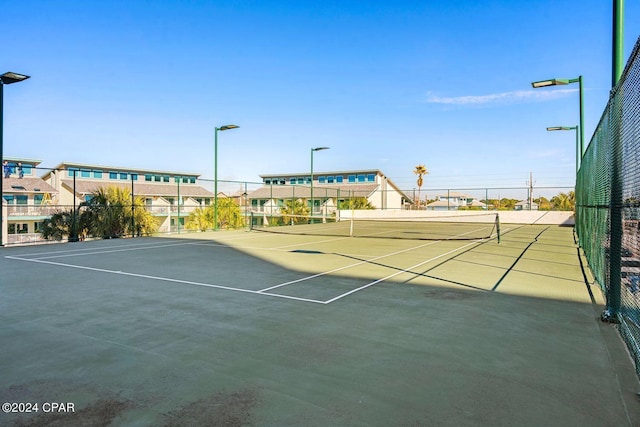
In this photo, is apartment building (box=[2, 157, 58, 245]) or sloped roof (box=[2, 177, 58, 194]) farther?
sloped roof (box=[2, 177, 58, 194])

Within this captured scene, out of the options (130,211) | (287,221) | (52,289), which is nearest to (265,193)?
(287,221)

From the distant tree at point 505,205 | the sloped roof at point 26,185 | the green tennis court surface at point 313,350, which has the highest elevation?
the sloped roof at point 26,185

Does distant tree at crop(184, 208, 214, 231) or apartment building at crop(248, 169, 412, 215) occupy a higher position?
apartment building at crop(248, 169, 412, 215)

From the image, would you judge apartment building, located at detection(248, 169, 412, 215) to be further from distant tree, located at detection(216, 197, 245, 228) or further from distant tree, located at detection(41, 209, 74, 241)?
distant tree, located at detection(41, 209, 74, 241)

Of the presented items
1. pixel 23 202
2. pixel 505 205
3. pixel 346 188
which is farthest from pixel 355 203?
pixel 23 202

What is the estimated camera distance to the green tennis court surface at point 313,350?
290 centimetres

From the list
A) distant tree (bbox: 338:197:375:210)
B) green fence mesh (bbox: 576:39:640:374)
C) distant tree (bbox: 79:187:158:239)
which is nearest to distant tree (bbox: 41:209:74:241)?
distant tree (bbox: 79:187:158:239)

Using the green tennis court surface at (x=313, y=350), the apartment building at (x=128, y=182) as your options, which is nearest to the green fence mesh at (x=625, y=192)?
the green tennis court surface at (x=313, y=350)

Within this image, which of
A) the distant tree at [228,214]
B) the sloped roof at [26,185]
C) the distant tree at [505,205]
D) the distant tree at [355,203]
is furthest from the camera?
the distant tree at [355,203]

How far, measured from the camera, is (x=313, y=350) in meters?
4.09

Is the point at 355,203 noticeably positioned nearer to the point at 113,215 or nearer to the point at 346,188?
the point at 346,188

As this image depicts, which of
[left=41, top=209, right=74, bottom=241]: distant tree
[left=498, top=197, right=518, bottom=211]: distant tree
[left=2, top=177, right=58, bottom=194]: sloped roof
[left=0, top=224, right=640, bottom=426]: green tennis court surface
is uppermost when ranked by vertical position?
[left=2, top=177, right=58, bottom=194]: sloped roof

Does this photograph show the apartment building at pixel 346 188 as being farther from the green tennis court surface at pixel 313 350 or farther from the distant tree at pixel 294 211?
the green tennis court surface at pixel 313 350

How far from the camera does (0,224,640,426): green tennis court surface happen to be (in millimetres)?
2896
